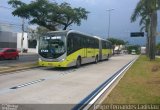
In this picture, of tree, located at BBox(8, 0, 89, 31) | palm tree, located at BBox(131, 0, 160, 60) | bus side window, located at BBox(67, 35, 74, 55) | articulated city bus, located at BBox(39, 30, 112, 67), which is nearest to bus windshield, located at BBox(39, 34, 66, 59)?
articulated city bus, located at BBox(39, 30, 112, 67)

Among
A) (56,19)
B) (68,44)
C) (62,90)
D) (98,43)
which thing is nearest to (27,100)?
(62,90)

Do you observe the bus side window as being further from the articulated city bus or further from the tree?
the tree

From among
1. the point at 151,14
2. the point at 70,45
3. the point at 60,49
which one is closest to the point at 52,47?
the point at 60,49

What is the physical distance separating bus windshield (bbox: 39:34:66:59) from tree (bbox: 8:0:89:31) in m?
6.93

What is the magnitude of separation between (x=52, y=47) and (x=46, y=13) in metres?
7.86

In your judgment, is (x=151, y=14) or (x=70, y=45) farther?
(x=151, y=14)

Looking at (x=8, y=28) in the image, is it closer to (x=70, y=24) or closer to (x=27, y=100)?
(x=70, y=24)

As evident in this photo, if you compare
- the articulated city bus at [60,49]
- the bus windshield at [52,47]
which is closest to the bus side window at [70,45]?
the articulated city bus at [60,49]

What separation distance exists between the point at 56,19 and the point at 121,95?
20277 mm

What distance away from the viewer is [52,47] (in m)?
23.0

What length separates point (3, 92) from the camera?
11797 millimetres

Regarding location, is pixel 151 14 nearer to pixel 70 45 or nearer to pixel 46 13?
pixel 46 13

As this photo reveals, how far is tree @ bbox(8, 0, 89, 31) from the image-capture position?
2967 cm

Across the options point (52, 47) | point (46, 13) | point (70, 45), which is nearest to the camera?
point (52, 47)
